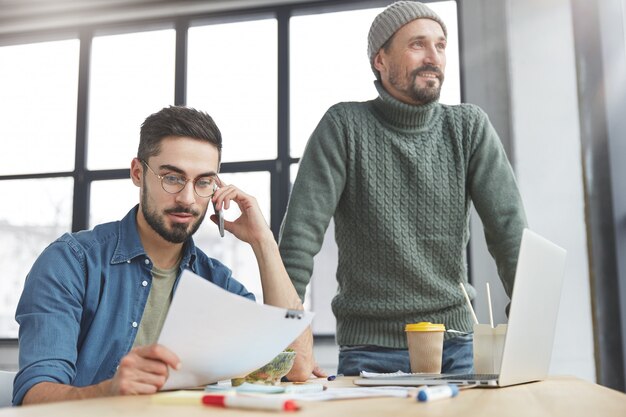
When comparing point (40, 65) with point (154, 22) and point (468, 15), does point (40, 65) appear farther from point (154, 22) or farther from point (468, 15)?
point (468, 15)

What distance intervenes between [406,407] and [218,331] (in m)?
0.27

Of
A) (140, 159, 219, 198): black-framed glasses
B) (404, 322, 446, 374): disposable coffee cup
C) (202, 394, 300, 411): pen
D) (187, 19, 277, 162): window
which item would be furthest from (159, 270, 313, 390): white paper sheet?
(187, 19, 277, 162): window

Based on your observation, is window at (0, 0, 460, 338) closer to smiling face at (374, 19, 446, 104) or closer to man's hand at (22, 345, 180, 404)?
smiling face at (374, 19, 446, 104)

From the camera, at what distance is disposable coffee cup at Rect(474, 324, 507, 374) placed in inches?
52.0

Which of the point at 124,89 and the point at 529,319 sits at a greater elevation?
the point at 124,89

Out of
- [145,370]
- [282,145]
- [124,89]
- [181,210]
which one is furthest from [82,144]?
[145,370]

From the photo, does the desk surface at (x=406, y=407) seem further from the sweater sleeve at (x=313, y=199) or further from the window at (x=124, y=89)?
the window at (x=124, y=89)

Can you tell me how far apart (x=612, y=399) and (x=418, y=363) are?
468mm

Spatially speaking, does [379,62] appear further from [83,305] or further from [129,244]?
[83,305]

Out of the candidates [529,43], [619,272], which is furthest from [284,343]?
[529,43]

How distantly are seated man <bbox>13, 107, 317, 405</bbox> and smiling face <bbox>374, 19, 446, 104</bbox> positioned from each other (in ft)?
1.58

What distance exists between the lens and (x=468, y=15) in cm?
367

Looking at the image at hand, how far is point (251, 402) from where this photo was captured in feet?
2.39

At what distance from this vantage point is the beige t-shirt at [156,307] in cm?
144
